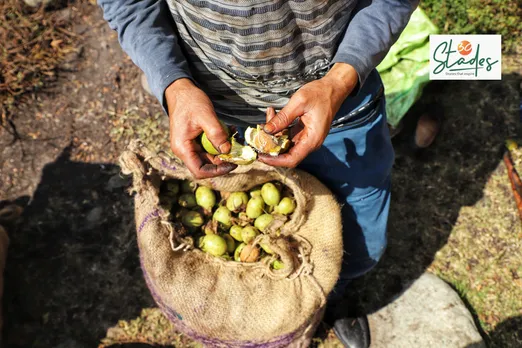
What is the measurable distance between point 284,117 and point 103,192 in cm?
273

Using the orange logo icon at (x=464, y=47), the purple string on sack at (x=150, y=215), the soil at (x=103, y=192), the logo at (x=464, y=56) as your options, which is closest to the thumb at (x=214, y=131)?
the purple string on sack at (x=150, y=215)

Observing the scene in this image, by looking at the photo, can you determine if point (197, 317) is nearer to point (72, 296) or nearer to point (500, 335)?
point (72, 296)

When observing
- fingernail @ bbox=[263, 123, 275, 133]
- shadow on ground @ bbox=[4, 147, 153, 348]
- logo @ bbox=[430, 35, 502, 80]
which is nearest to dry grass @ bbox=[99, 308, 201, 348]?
shadow on ground @ bbox=[4, 147, 153, 348]

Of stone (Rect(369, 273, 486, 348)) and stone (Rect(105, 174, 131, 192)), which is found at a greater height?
stone (Rect(105, 174, 131, 192))

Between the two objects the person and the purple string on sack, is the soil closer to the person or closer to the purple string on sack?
the purple string on sack

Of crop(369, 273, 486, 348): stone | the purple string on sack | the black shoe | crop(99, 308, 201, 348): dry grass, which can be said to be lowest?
crop(369, 273, 486, 348): stone

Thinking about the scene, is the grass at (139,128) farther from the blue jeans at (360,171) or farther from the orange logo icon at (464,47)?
the orange logo icon at (464,47)

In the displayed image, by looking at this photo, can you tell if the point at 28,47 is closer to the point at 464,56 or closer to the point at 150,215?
the point at 150,215

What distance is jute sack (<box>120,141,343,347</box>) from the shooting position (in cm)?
247

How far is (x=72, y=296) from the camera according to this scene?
3646 millimetres

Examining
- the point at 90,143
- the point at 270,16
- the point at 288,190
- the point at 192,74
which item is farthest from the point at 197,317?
the point at 90,143

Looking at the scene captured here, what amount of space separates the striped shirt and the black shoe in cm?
195

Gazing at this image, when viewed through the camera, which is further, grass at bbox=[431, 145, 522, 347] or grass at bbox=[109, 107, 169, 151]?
grass at bbox=[109, 107, 169, 151]

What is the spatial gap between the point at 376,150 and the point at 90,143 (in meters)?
2.89
